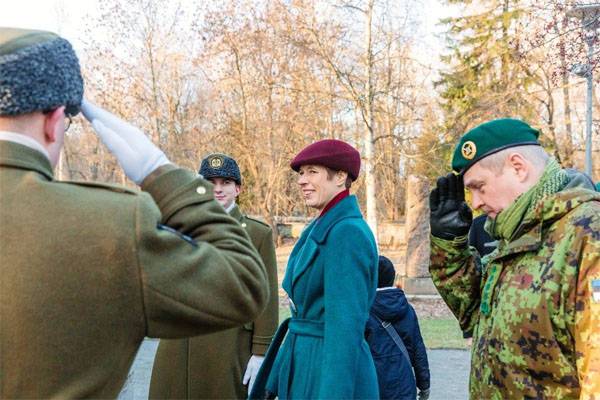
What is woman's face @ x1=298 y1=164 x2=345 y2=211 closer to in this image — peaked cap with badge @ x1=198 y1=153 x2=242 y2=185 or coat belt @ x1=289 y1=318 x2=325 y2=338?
coat belt @ x1=289 y1=318 x2=325 y2=338

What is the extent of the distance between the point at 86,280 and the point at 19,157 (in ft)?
1.17

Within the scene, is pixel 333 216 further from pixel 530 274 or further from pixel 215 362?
pixel 530 274

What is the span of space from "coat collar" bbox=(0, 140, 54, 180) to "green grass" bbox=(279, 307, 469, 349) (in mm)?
8833

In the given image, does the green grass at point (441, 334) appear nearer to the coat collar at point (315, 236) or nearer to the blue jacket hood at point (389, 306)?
the blue jacket hood at point (389, 306)

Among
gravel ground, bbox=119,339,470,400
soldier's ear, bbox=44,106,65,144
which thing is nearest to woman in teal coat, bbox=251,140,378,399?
soldier's ear, bbox=44,106,65,144

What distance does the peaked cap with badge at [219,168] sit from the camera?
477cm

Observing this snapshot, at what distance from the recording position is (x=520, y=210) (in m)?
2.61

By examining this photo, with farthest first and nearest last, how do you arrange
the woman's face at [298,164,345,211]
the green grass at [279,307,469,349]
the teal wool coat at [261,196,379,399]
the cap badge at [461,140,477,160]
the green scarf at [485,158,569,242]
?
the green grass at [279,307,469,349], the woman's face at [298,164,345,211], the teal wool coat at [261,196,379,399], the cap badge at [461,140,477,160], the green scarf at [485,158,569,242]

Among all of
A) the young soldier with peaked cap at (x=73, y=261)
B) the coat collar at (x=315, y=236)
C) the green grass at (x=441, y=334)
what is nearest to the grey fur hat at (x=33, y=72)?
the young soldier with peaked cap at (x=73, y=261)

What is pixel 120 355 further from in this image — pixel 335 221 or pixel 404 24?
pixel 404 24

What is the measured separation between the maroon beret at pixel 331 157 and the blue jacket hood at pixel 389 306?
3.77 ft

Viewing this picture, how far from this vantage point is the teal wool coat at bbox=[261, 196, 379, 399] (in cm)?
327

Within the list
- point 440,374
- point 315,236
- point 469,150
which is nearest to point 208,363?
point 315,236

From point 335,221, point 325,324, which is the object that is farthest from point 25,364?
point 335,221
